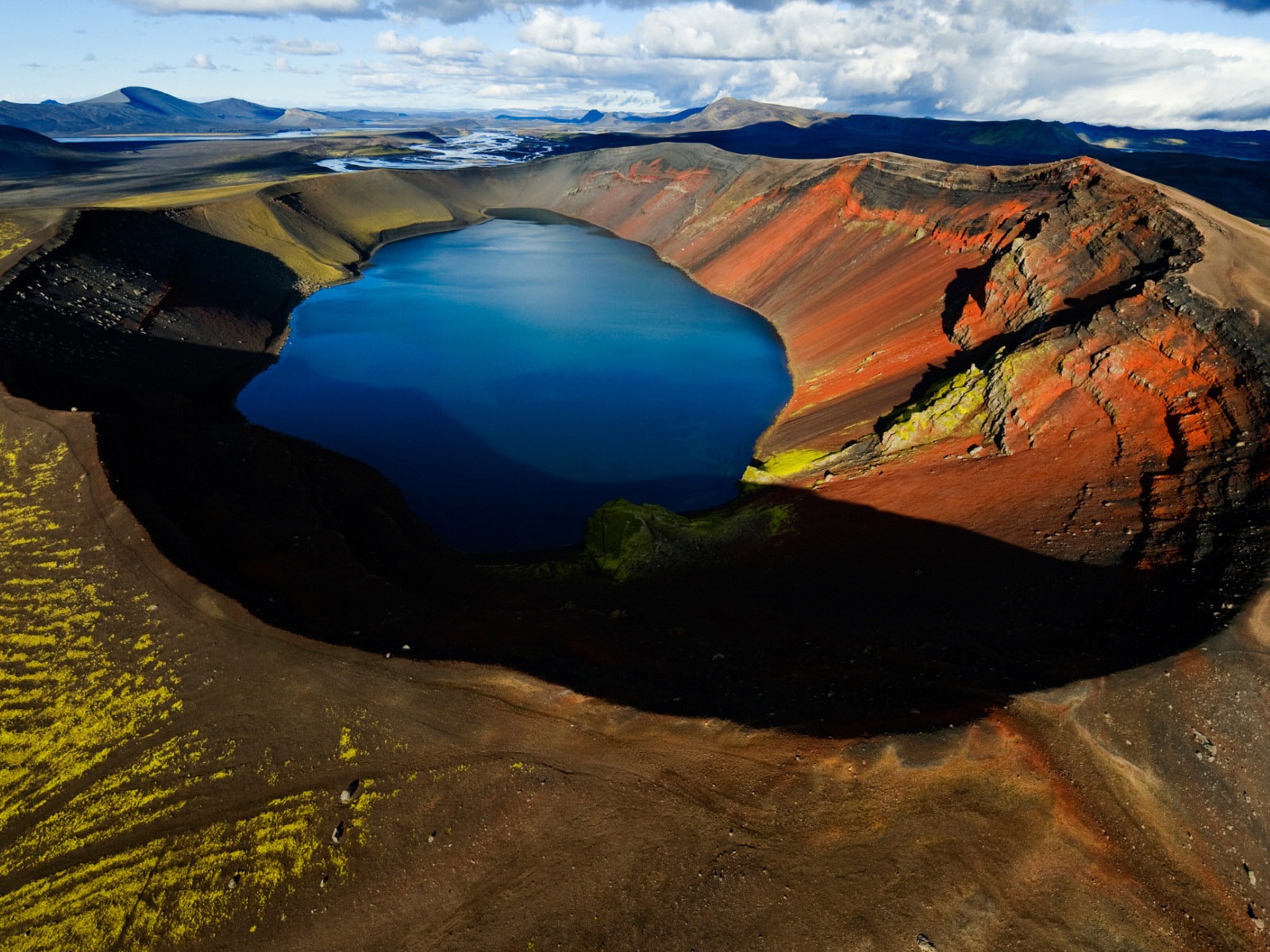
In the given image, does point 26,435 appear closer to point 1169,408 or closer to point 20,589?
point 20,589

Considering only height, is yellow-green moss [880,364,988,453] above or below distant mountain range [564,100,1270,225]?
below

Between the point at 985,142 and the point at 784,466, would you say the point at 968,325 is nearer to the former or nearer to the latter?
the point at 784,466

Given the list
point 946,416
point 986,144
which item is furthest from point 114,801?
point 986,144

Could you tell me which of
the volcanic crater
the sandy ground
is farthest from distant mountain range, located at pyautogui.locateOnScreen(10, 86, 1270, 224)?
the sandy ground

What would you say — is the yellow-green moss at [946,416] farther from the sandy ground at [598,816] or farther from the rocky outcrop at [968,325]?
the sandy ground at [598,816]

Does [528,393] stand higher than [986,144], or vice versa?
[986,144]

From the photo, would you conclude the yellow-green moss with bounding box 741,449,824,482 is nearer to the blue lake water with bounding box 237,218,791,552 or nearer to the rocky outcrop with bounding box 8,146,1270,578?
the rocky outcrop with bounding box 8,146,1270,578
